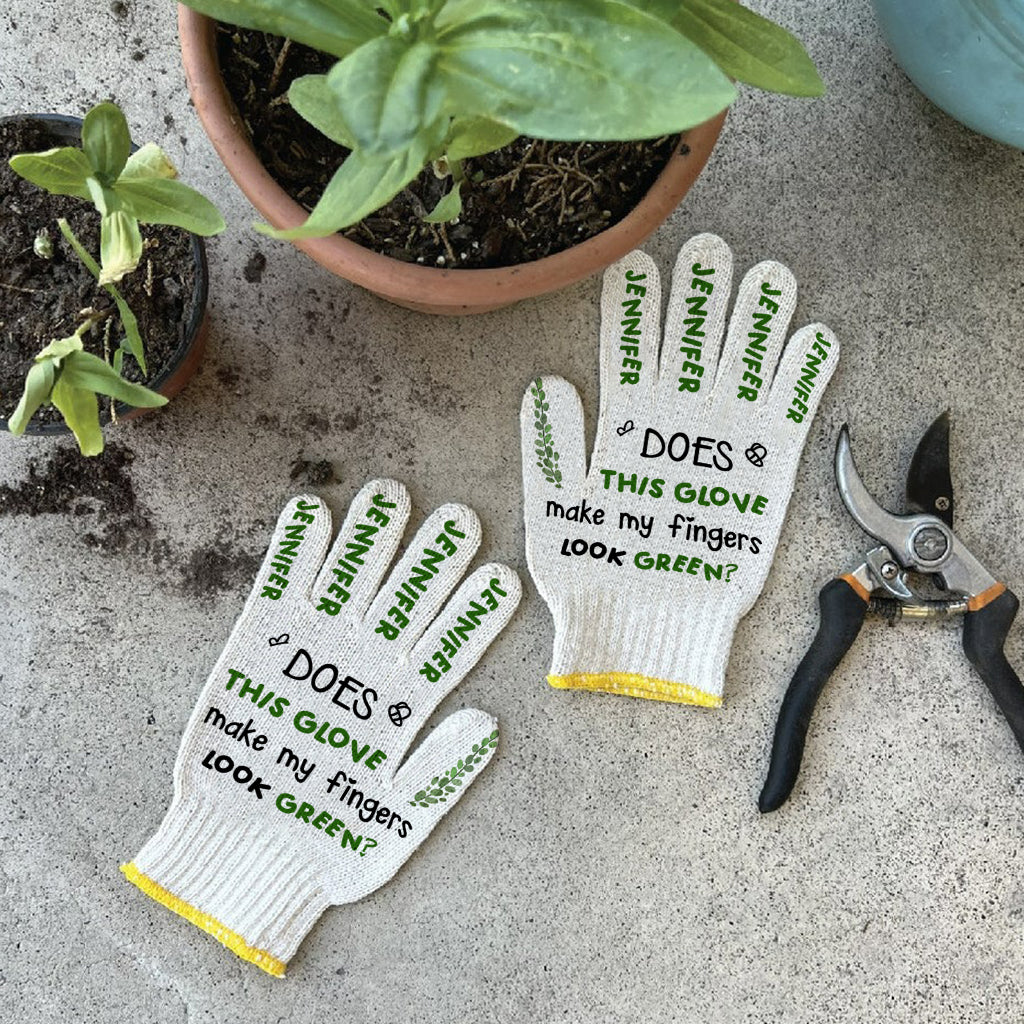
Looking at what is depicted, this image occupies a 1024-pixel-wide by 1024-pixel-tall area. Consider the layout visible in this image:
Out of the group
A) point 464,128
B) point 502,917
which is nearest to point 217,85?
point 464,128

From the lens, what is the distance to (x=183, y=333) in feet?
2.94

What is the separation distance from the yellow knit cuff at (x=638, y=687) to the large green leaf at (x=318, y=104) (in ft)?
1.79

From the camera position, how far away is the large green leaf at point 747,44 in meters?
0.65

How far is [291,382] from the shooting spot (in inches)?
39.9

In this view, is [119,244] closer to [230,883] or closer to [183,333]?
[183,333]

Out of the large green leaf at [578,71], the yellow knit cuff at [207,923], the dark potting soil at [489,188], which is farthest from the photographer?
the yellow knit cuff at [207,923]

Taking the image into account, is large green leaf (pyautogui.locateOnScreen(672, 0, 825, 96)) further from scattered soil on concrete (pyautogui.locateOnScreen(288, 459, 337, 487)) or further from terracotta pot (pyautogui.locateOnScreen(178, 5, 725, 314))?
scattered soil on concrete (pyautogui.locateOnScreen(288, 459, 337, 487))

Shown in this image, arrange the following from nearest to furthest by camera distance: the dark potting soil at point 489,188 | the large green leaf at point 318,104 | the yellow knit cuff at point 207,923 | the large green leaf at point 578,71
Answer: the large green leaf at point 578,71 < the large green leaf at point 318,104 < the dark potting soil at point 489,188 < the yellow knit cuff at point 207,923

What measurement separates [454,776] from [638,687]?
19 cm

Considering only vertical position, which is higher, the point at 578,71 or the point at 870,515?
the point at 578,71

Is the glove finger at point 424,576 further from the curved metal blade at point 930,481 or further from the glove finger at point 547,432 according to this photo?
the curved metal blade at point 930,481

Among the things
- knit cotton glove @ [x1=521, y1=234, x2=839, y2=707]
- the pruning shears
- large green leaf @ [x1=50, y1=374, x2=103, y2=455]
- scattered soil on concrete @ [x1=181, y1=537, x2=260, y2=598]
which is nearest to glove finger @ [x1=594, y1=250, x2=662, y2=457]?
knit cotton glove @ [x1=521, y1=234, x2=839, y2=707]

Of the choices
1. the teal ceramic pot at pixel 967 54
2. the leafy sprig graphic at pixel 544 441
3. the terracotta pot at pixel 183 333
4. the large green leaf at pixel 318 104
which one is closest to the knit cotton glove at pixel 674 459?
the leafy sprig graphic at pixel 544 441

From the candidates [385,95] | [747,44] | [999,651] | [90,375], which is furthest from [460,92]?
[999,651]
